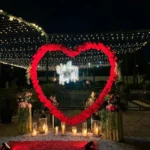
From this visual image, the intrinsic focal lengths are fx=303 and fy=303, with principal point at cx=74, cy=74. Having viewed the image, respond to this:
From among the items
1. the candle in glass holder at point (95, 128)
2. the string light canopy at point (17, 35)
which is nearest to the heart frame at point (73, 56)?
the candle in glass holder at point (95, 128)

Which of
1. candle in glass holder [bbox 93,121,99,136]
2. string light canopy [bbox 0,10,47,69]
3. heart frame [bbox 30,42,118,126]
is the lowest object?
candle in glass holder [bbox 93,121,99,136]

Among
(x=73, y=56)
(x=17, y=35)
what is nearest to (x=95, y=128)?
(x=73, y=56)

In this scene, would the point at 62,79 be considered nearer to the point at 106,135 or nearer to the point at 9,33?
the point at 9,33

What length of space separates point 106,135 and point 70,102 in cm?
1026

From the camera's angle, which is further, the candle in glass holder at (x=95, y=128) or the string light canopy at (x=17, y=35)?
the string light canopy at (x=17, y=35)

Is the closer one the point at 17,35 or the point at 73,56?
the point at 73,56

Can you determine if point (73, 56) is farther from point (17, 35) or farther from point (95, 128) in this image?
point (17, 35)

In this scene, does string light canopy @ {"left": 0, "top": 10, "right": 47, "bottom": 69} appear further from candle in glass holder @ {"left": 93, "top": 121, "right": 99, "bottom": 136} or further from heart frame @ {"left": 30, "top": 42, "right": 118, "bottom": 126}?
candle in glass holder @ {"left": 93, "top": 121, "right": 99, "bottom": 136}

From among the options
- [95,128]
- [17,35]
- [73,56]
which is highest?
[17,35]

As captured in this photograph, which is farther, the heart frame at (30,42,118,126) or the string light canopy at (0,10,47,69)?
the string light canopy at (0,10,47,69)

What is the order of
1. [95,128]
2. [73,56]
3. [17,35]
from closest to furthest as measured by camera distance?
[95,128], [73,56], [17,35]

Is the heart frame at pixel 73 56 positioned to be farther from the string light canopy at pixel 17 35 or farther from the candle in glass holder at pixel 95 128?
the string light canopy at pixel 17 35

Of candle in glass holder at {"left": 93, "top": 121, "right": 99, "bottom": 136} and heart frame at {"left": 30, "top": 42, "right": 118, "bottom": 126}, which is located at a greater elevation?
heart frame at {"left": 30, "top": 42, "right": 118, "bottom": 126}

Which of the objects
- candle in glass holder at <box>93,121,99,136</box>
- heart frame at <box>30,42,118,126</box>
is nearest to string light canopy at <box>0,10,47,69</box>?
heart frame at <box>30,42,118,126</box>
